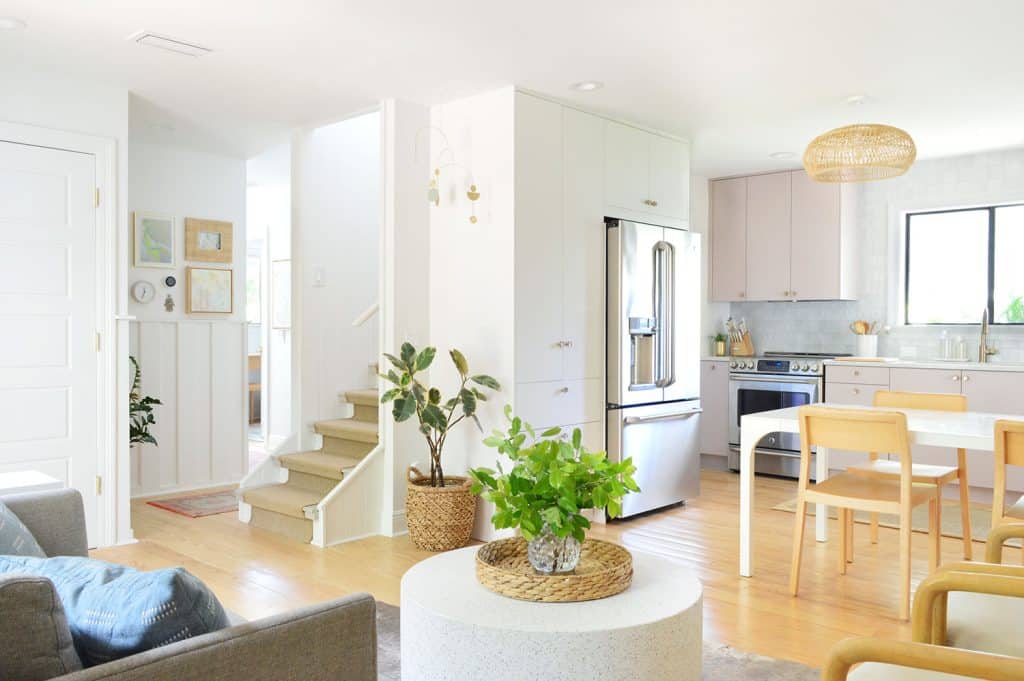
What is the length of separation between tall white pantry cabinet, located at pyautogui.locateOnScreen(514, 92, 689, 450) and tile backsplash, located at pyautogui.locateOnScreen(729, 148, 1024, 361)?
2.28 metres

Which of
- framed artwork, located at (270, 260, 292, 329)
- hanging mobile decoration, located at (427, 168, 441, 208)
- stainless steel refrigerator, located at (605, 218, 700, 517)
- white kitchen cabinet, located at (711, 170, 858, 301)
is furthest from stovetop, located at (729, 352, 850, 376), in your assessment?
framed artwork, located at (270, 260, 292, 329)

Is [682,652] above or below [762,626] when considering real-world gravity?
above

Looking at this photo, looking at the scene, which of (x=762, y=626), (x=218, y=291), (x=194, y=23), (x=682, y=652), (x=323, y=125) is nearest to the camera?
(x=682, y=652)

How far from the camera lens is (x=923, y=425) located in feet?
10.7

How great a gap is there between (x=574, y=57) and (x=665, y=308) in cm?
Answer: 186

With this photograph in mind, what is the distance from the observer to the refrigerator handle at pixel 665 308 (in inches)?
196

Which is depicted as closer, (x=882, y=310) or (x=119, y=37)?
(x=119, y=37)

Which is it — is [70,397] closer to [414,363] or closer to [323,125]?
[414,363]

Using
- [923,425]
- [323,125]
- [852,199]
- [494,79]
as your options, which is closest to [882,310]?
[852,199]

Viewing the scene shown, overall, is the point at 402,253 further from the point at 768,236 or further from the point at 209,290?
the point at 768,236

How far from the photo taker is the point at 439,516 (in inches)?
161

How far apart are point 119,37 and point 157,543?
2494 mm

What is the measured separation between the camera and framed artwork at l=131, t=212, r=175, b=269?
5.41m

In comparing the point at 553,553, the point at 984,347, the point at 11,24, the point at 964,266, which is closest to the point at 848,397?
the point at 984,347
